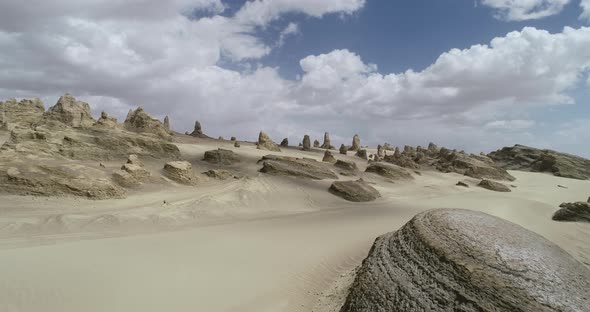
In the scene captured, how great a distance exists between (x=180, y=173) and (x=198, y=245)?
7821mm

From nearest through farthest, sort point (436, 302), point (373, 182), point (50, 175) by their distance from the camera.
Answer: point (436, 302) → point (50, 175) → point (373, 182)

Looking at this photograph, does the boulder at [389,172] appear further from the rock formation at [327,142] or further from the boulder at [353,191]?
the rock formation at [327,142]

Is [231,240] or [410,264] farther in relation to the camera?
[231,240]

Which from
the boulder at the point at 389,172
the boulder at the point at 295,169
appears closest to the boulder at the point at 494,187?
the boulder at the point at 389,172

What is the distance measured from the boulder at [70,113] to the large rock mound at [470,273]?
21.7m

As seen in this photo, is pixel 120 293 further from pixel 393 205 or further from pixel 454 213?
pixel 393 205

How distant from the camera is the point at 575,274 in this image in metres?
3.59

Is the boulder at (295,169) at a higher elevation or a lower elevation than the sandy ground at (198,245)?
higher

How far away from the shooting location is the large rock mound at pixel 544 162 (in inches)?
1435

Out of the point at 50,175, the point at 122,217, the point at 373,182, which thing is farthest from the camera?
the point at 373,182

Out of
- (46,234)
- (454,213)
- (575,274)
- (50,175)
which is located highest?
(454,213)

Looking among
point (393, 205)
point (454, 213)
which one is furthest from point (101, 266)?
point (393, 205)

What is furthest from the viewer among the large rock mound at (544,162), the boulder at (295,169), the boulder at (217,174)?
the large rock mound at (544,162)

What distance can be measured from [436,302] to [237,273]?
4228mm
